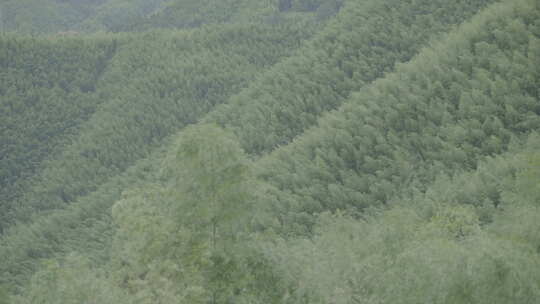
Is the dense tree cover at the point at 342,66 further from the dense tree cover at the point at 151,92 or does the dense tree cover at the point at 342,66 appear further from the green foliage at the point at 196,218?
the green foliage at the point at 196,218

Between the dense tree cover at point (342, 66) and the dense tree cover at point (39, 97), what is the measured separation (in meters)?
31.7

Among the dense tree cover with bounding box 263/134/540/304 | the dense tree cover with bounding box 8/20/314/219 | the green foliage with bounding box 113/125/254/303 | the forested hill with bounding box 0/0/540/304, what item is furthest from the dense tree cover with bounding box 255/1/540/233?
the dense tree cover with bounding box 8/20/314/219

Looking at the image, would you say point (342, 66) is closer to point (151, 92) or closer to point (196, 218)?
point (151, 92)

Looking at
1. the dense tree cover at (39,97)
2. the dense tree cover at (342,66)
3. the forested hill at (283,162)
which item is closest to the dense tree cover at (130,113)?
the forested hill at (283,162)

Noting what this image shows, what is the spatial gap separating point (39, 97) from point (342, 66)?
50.3 metres

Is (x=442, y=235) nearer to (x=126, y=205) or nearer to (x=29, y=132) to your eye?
(x=126, y=205)

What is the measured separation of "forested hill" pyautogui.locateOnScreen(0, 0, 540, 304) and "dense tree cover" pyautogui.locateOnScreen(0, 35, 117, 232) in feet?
1.00

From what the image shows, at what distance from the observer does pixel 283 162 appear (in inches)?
1559

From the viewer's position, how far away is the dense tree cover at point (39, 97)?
74.3m

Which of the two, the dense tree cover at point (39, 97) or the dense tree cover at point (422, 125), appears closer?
the dense tree cover at point (422, 125)

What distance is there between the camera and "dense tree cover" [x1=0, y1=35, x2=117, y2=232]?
244 ft

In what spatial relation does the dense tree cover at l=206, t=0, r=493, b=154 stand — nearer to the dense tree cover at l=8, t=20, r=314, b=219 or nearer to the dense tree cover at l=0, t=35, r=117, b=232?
the dense tree cover at l=8, t=20, r=314, b=219

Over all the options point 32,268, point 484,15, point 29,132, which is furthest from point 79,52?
point 484,15

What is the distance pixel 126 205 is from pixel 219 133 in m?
3.26
